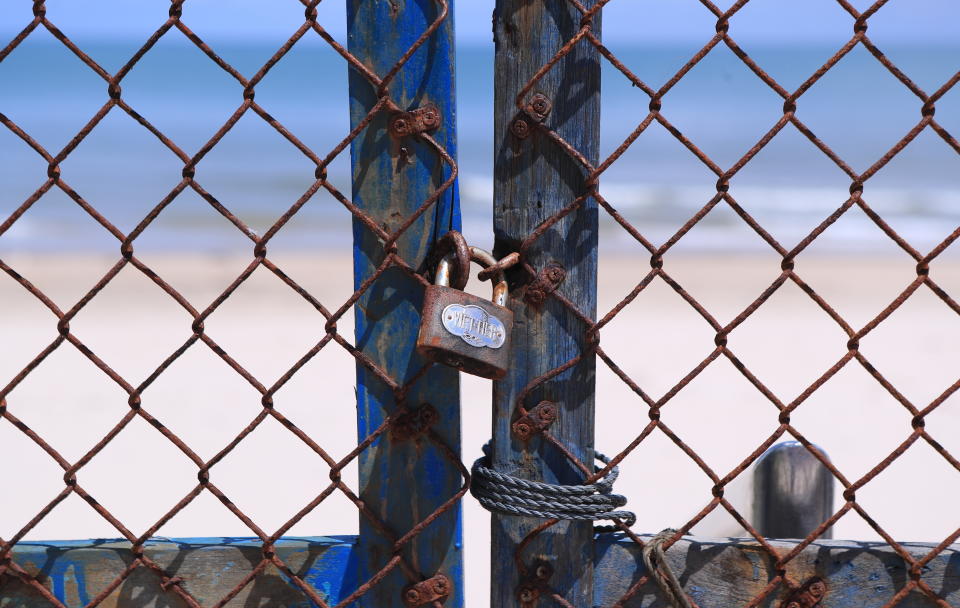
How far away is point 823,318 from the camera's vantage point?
632cm

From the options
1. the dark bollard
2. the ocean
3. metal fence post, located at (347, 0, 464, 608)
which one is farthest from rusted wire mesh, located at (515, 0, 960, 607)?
the ocean

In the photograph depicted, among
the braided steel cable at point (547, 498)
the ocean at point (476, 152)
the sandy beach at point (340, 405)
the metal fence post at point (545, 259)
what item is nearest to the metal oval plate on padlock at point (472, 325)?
the metal fence post at point (545, 259)

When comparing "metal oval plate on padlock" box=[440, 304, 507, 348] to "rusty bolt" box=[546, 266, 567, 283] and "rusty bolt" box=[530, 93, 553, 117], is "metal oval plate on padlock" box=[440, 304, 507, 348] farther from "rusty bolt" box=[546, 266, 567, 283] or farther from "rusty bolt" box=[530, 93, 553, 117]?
"rusty bolt" box=[530, 93, 553, 117]

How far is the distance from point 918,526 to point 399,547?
3.51m

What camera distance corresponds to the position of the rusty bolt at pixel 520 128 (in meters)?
1.21

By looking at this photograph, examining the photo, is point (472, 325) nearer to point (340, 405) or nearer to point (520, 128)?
point (520, 128)

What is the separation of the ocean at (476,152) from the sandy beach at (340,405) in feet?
6.43

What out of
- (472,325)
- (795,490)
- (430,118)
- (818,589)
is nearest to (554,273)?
(472,325)

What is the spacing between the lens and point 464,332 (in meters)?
1.15

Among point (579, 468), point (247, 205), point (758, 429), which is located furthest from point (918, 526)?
point (247, 205)

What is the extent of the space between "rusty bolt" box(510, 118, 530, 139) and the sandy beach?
1.59m

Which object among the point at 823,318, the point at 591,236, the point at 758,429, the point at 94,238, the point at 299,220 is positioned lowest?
the point at 591,236

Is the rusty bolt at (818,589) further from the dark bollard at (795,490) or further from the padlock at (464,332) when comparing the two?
the dark bollard at (795,490)

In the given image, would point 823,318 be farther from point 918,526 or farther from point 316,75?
point 316,75
